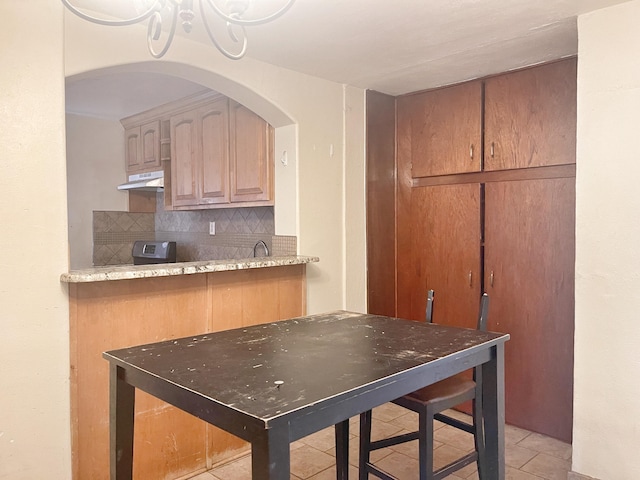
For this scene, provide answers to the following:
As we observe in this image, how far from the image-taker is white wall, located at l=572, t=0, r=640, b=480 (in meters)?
2.11

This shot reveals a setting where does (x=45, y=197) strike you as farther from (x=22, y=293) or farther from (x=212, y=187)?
(x=212, y=187)

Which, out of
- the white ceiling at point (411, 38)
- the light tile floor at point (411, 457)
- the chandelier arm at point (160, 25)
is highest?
the white ceiling at point (411, 38)

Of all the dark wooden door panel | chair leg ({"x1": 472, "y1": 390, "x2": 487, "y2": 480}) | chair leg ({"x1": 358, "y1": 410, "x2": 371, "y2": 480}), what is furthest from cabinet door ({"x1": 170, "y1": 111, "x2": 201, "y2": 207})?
chair leg ({"x1": 472, "y1": 390, "x2": 487, "y2": 480})

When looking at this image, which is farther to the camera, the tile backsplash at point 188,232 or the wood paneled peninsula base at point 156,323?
the tile backsplash at point 188,232

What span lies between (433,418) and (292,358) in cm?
67

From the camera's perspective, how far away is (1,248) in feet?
6.12

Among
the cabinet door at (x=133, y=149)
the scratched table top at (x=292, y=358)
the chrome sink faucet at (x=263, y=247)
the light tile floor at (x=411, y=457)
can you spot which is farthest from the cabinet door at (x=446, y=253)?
the cabinet door at (x=133, y=149)

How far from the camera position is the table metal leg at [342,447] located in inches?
77.9

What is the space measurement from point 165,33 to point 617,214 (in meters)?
2.31

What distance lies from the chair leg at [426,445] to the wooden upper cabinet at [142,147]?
3.40 metres

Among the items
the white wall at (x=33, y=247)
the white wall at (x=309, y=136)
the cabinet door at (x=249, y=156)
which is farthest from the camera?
the cabinet door at (x=249, y=156)

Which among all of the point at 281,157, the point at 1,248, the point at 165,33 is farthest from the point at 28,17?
the point at 281,157

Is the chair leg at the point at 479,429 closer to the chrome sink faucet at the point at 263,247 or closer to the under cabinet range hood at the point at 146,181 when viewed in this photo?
the chrome sink faucet at the point at 263,247

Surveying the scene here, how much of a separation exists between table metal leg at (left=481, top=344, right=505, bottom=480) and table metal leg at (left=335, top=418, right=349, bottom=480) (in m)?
0.55
